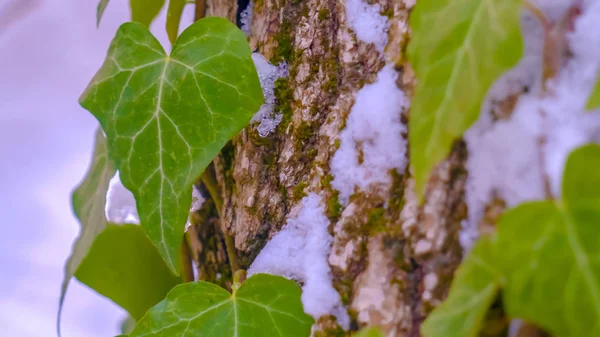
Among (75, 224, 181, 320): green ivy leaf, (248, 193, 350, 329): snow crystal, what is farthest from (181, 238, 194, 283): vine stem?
(248, 193, 350, 329): snow crystal

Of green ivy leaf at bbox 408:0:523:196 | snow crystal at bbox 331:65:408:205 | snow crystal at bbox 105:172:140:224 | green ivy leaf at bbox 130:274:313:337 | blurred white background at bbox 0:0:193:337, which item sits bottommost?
green ivy leaf at bbox 130:274:313:337

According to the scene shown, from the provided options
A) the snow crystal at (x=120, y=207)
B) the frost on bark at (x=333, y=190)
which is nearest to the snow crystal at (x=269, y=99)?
the frost on bark at (x=333, y=190)

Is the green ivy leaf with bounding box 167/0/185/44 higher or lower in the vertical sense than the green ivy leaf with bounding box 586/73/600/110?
higher

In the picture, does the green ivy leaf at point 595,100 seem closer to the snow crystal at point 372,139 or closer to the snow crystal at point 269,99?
the snow crystal at point 372,139

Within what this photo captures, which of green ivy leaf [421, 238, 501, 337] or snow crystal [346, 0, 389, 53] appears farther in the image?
snow crystal [346, 0, 389, 53]

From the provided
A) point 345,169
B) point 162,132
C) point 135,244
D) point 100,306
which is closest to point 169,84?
point 162,132

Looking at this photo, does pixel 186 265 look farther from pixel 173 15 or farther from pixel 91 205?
pixel 173 15

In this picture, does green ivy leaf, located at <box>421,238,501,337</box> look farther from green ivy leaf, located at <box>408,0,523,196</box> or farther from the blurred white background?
the blurred white background
